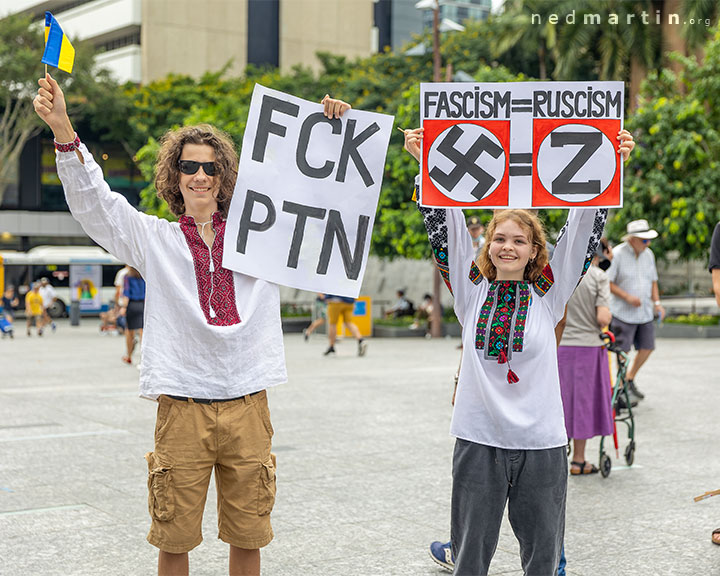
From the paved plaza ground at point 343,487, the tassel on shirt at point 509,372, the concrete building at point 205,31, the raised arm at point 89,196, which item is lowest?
the paved plaza ground at point 343,487

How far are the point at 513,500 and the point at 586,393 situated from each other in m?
3.48

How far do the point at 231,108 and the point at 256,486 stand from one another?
110 ft

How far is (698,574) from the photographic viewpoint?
184 inches

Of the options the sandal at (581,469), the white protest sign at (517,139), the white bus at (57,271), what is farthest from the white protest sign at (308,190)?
the white bus at (57,271)

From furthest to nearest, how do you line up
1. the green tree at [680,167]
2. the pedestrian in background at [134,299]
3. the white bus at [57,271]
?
the white bus at [57,271], the green tree at [680,167], the pedestrian in background at [134,299]

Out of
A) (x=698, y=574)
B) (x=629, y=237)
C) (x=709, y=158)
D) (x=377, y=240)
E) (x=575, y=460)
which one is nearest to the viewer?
(x=698, y=574)

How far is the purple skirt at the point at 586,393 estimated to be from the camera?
22.3 feet

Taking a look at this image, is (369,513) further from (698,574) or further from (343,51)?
(343,51)

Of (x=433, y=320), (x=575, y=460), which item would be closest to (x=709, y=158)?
(x=433, y=320)

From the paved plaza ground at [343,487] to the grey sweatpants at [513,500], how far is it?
1.31 meters

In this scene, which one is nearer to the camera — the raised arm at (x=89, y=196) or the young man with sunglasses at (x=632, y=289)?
the raised arm at (x=89, y=196)

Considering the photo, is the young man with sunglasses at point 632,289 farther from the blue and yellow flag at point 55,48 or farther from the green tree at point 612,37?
the green tree at point 612,37

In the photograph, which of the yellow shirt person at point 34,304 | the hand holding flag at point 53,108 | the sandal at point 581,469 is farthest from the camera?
the yellow shirt person at point 34,304

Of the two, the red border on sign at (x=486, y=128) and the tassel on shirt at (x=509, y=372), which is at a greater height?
the red border on sign at (x=486, y=128)
